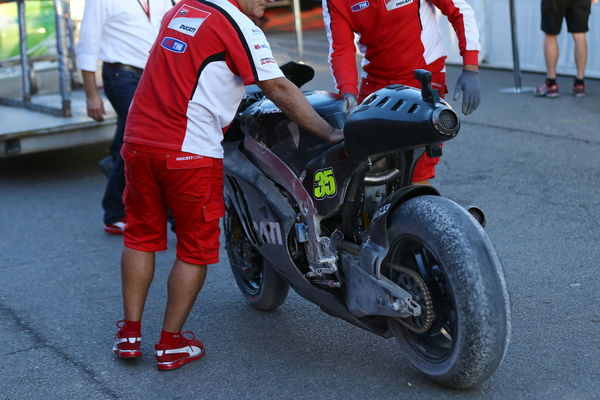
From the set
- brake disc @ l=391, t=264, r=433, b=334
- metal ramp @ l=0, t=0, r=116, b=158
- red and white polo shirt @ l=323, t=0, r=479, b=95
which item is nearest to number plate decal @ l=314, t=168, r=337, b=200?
brake disc @ l=391, t=264, r=433, b=334

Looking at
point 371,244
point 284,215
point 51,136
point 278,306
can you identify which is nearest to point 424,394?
point 371,244

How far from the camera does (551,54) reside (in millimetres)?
9906

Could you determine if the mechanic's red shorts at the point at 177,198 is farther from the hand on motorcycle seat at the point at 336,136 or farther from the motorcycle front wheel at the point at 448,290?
the motorcycle front wheel at the point at 448,290

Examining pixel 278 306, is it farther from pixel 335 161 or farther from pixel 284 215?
pixel 335 161

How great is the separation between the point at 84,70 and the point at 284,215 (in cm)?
259

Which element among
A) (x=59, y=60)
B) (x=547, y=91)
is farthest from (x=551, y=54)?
(x=59, y=60)

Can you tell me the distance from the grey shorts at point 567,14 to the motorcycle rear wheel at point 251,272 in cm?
592

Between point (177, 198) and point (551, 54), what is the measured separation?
6.58 meters

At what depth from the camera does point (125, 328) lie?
4.44 meters

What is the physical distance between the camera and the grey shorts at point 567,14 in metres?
9.76

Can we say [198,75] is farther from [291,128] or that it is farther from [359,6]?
[359,6]

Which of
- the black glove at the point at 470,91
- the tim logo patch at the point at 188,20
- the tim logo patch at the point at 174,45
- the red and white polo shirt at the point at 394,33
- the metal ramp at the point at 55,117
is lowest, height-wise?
the metal ramp at the point at 55,117

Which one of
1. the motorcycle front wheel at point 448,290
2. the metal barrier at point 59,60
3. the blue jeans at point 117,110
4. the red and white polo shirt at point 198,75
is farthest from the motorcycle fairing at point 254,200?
the metal barrier at point 59,60

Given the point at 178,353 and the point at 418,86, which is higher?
the point at 418,86
